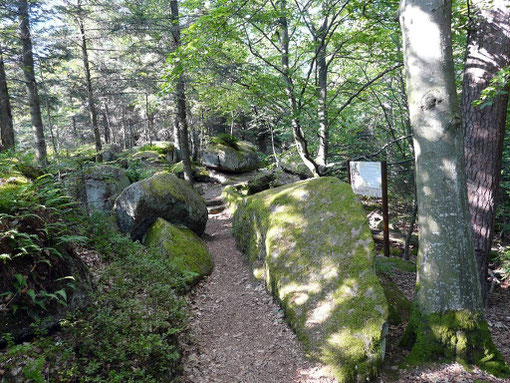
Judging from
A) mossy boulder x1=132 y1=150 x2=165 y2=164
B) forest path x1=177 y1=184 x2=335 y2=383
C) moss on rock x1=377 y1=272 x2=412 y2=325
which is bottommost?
forest path x1=177 y1=184 x2=335 y2=383

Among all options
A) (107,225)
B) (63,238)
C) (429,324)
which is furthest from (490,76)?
(107,225)

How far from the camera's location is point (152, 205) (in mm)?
7762

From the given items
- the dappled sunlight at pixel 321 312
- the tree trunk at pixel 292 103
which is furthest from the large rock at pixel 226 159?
the dappled sunlight at pixel 321 312

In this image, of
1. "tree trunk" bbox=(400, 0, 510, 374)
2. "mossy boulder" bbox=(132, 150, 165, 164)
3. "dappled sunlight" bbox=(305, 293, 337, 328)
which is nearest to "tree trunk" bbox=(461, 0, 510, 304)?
"tree trunk" bbox=(400, 0, 510, 374)

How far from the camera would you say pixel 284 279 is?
5.30 meters

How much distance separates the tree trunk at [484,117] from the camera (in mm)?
5188

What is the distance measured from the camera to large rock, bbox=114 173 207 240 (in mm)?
7613

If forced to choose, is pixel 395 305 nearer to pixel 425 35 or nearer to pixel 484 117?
pixel 484 117

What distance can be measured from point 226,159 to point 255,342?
49.1ft

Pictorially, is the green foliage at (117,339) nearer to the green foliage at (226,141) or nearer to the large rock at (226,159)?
the large rock at (226,159)

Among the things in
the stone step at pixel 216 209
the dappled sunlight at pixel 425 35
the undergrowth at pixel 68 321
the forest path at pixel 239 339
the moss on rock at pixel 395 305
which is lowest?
the forest path at pixel 239 339

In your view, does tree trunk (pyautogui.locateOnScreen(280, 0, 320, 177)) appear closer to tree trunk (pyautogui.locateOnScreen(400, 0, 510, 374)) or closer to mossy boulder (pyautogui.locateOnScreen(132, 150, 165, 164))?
tree trunk (pyautogui.locateOnScreen(400, 0, 510, 374))

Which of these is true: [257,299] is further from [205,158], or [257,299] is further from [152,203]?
[205,158]

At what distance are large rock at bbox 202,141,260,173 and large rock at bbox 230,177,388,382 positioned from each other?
12355 millimetres
